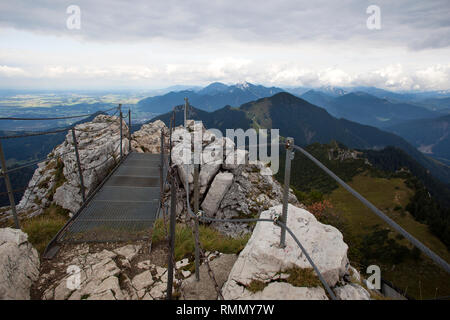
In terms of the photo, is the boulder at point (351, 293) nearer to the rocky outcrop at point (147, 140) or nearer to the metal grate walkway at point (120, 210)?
the metal grate walkway at point (120, 210)

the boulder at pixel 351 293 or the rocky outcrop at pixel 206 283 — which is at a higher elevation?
the boulder at pixel 351 293

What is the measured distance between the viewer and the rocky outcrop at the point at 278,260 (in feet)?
12.5

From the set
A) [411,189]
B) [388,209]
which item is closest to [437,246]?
[388,209]

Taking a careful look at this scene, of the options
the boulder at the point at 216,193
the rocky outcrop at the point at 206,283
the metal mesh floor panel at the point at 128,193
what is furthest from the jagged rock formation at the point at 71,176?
the rocky outcrop at the point at 206,283

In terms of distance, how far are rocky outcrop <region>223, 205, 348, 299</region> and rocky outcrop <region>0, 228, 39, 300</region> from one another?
362 cm

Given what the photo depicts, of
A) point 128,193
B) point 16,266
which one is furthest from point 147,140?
point 16,266

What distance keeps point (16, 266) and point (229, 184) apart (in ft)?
28.5

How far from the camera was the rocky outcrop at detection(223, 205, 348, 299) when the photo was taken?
382 cm

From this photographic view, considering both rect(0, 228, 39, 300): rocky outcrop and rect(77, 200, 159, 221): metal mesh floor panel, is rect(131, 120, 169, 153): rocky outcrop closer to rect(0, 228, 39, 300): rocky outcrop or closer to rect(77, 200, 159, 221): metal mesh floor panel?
rect(77, 200, 159, 221): metal mesh floor panel

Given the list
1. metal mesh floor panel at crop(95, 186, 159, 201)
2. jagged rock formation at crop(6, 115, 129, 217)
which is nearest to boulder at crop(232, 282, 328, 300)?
metal mesh floor panel at crop(95, 186, 159, 201)

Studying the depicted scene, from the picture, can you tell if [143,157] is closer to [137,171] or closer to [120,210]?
[137,171]

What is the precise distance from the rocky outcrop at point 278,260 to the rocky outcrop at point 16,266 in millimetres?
3618

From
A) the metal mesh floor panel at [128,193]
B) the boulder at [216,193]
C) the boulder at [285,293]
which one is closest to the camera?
the boulder at [285,293]

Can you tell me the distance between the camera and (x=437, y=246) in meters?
71.4
